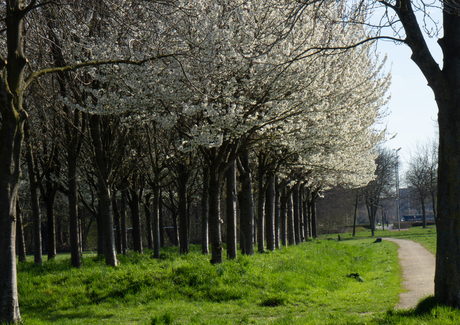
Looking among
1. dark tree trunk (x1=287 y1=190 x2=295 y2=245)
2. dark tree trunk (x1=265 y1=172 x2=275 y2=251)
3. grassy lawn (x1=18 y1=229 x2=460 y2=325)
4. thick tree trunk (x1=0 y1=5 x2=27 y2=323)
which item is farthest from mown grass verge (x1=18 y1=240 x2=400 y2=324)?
dark tree trunk (x1=287 y1=190 x2=295 y2=245)

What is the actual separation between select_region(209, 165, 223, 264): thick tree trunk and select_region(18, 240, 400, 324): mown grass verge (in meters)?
0.48

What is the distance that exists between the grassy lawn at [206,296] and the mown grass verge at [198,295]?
2 cm

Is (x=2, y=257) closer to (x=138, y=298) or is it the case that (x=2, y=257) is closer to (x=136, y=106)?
(x=138, y=298)

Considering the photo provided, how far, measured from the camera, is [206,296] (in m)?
10.8

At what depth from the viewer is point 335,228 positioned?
6372cm

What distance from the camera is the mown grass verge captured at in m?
8.57

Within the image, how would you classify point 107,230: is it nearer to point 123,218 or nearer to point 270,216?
point 123,218

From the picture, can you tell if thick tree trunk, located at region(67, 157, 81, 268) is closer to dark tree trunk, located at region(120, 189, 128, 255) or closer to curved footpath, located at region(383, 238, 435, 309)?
dark tree trunk, located at region(120, 189, 128, 255)

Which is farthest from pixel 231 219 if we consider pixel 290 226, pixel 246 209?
pixel 290 226

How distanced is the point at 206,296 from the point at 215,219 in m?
3.36

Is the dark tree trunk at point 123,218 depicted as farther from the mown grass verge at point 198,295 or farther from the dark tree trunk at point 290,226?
the dark tree trunk at point 290,226

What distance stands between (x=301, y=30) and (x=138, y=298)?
378 inches

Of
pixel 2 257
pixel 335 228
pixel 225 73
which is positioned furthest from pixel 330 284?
pixel 335 228

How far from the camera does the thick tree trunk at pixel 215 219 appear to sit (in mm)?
13172
